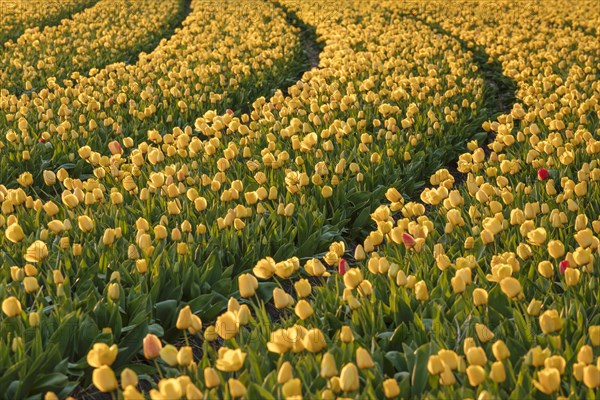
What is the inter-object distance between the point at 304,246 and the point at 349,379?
6.81 feet

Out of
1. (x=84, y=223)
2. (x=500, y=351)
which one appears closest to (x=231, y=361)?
(x=500, y=351)

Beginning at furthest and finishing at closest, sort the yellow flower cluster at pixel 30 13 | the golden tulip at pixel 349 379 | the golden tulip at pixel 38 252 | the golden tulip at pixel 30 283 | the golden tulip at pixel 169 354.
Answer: the yellow flower cluster at pixel 30 13, the golden tulip at pixel 38 252, the golden tulip at pixel 30 283, the golden tulip at pixel 169 354, the golden tulip at pixel 349 379

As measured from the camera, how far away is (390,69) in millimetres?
8812

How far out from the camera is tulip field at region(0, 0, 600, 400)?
2387 mm

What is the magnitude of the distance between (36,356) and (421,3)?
16.5 meters

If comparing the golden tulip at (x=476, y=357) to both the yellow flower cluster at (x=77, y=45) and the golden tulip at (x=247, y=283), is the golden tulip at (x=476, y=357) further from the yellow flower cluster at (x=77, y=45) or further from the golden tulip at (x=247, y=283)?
the yellow flower cluster at (x=77, y=45)

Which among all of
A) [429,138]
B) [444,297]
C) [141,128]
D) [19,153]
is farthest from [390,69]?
[444,297]

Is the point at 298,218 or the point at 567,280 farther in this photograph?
the point at 298,218

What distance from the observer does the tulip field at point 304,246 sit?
7.83 feet

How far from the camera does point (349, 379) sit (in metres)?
2.11

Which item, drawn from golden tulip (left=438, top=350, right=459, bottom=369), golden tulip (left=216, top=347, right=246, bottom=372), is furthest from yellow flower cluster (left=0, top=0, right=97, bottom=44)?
golden tulip (left=438, top=350, right=459, bottom=369)

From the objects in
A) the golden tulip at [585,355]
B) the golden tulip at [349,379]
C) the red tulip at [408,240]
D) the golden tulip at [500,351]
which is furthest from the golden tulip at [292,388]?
the red tulip at [408,240]

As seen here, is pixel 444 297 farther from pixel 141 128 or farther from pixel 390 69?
pixel 390 69

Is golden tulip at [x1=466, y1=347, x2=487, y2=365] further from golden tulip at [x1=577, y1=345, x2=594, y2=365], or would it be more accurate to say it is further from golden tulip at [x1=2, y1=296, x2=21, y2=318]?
golden tulip at [x1=2, y1=296, x2=21, y2=318]
